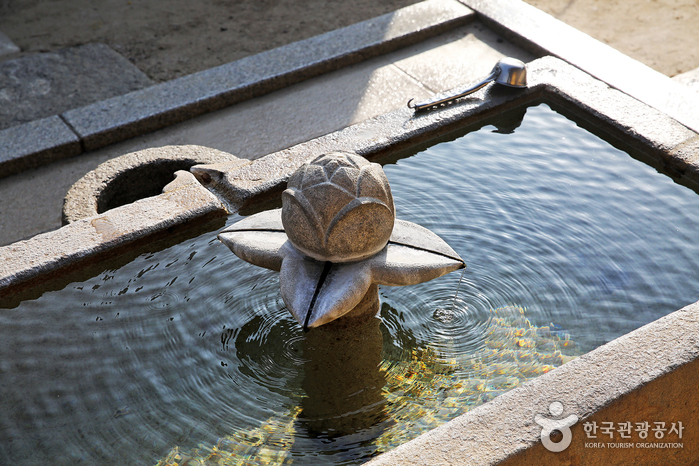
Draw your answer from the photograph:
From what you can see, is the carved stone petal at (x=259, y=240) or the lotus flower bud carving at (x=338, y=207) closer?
the lotus flower bud carving at (x=338, y=207)

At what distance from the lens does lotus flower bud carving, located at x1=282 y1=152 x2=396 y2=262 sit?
2424mm

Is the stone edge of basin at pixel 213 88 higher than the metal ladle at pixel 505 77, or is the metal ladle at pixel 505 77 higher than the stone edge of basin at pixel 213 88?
the metal ladle at pixel 505 77

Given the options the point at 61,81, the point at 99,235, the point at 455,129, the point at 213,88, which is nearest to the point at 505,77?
the point at 455,129

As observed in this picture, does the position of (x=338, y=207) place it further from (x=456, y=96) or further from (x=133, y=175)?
(x=456, y=96)

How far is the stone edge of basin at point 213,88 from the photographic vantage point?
4.48 m

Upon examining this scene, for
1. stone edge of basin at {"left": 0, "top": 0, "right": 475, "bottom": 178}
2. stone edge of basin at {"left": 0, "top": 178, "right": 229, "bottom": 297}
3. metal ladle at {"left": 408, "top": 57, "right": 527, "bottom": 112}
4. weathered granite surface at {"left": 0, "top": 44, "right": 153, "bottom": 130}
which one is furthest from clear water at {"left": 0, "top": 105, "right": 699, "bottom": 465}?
weathered granite surface at {"left": 0, "top": 44, "right": 153, "bottom": 130}

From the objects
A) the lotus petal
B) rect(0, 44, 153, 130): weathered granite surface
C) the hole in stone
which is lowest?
rect(0, 44, 153, 130): weathered granite surface

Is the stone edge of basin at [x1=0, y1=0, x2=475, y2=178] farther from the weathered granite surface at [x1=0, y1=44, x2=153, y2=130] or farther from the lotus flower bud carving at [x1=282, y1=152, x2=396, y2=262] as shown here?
the lotus flower bud carving at [x1=282, y1=152, x2=396, y2=262]

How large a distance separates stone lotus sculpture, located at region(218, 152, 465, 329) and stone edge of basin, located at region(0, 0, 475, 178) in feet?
8.17

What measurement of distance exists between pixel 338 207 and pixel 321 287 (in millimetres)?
344

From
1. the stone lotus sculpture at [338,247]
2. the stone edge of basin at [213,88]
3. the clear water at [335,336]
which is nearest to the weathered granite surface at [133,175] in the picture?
the clear water at [335,336]

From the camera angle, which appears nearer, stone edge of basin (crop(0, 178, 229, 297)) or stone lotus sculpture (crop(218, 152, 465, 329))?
stone lotus sculpture (crop(218, 152, 465, 329))

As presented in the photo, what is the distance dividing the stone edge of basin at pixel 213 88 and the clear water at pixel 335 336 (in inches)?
66.6

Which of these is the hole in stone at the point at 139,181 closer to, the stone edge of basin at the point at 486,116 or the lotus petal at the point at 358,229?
the stone edge of basin at the point at 486,116
